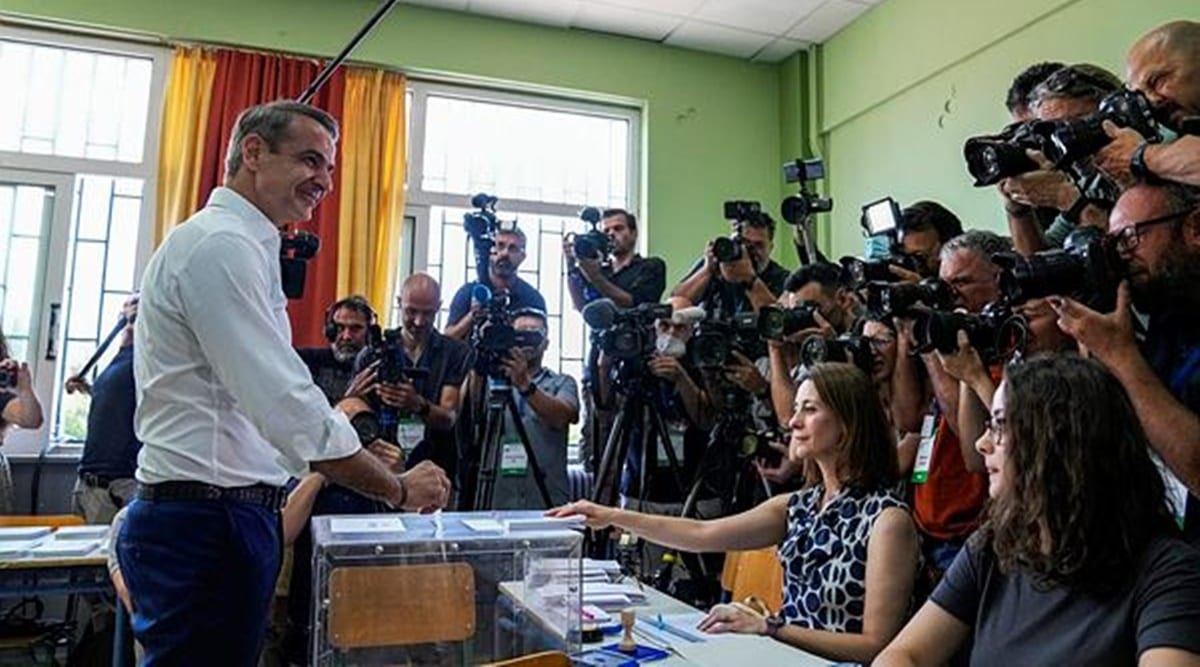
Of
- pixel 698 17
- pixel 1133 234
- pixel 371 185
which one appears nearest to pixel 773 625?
pixel 1133 234

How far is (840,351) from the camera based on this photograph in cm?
217

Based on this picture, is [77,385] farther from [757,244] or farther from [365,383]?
[757,244]

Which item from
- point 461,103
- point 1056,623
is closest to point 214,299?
point 1056,623

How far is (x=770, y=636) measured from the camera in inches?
66.2

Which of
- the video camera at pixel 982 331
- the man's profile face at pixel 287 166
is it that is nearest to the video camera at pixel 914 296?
the video camera at pixel 982 331

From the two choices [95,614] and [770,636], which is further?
[95,614]

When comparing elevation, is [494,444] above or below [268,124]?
below

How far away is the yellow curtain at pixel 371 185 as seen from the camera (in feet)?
14.6

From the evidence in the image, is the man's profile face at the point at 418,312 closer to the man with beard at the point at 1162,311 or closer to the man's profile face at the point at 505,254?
the man's profile face at the point at 505,254

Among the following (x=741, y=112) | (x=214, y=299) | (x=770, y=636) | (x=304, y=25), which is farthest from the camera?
(x=741, y=112)

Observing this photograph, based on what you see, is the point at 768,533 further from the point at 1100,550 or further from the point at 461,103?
the point at 461,103

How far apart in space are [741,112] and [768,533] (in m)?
3.74

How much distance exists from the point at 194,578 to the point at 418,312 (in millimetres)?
1887

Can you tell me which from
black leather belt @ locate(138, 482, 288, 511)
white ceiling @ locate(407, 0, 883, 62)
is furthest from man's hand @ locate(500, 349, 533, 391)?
white ceiling @ locate(407, 0, 883, 62)
